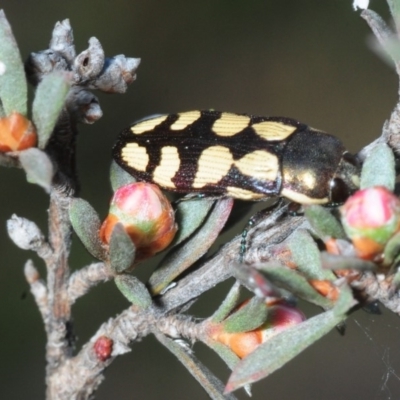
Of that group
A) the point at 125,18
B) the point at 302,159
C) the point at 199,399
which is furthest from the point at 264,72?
the point at 302,159

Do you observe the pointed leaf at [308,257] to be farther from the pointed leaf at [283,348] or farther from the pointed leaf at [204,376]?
the pointed leaf at [204,376]

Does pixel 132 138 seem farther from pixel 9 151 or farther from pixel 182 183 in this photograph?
pixel 9 151

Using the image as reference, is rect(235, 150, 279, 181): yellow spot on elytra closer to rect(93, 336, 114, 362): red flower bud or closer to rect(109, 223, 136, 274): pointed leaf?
rect(93, 336, 114, 362): red flower bud

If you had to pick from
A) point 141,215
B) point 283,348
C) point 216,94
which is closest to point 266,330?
point 283,348

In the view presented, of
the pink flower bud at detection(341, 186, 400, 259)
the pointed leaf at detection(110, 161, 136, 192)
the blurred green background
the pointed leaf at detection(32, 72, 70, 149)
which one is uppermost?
the pointed leaf at detection(32, 72, 70, 149)

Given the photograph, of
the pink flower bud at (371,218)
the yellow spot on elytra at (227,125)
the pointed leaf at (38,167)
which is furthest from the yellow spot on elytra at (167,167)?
the pink flower bud at (371,218)

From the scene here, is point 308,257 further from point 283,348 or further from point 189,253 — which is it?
point 189,253

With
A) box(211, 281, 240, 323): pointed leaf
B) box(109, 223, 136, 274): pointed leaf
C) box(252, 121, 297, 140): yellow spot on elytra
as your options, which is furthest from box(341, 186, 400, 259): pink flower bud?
box(252, 121, 297, 140): yellow spot on elytra
